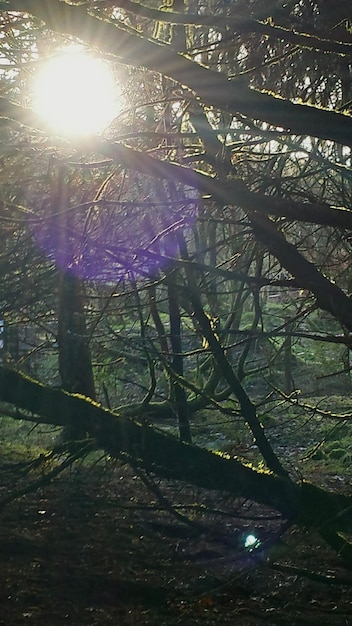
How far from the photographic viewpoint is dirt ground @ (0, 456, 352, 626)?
553 centimetres

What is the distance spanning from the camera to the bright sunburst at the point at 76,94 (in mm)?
4574

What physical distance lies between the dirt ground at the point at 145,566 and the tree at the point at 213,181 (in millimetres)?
358

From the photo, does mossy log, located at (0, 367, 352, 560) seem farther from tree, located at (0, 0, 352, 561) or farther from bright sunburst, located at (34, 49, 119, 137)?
bright sunburst, located at (34, 49, 119, 137)

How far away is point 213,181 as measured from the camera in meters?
3.63

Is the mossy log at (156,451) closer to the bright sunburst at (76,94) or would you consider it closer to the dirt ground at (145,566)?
the dirt ground at (145,566)

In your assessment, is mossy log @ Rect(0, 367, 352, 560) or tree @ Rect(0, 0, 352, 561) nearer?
tree @ Rect(0, 0, 352, 561)

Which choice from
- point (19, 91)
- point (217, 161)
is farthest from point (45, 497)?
point (217, 161)

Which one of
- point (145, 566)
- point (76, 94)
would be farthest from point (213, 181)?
point (145, 566)

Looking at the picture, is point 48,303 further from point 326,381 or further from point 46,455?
point 326,381

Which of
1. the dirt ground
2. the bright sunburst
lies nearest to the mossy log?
the dirt ground

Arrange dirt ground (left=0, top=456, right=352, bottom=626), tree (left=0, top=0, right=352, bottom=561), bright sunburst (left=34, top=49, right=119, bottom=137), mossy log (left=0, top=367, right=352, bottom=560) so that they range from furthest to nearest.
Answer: dirt ground (left=0, top=456, right=352, bottom=626), mossy log (left=0, top=367, right=352, bottom=560), bright sunburst (left=34, top=49, right=119, bottom=137), tree (left=0, top=0, right=352, bottom=561)

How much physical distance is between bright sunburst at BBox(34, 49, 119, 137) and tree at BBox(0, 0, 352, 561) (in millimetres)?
175

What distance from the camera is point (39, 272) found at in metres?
5.66

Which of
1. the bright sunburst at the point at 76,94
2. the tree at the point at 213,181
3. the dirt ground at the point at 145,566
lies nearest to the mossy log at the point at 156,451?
the tree at the point at 213,181
